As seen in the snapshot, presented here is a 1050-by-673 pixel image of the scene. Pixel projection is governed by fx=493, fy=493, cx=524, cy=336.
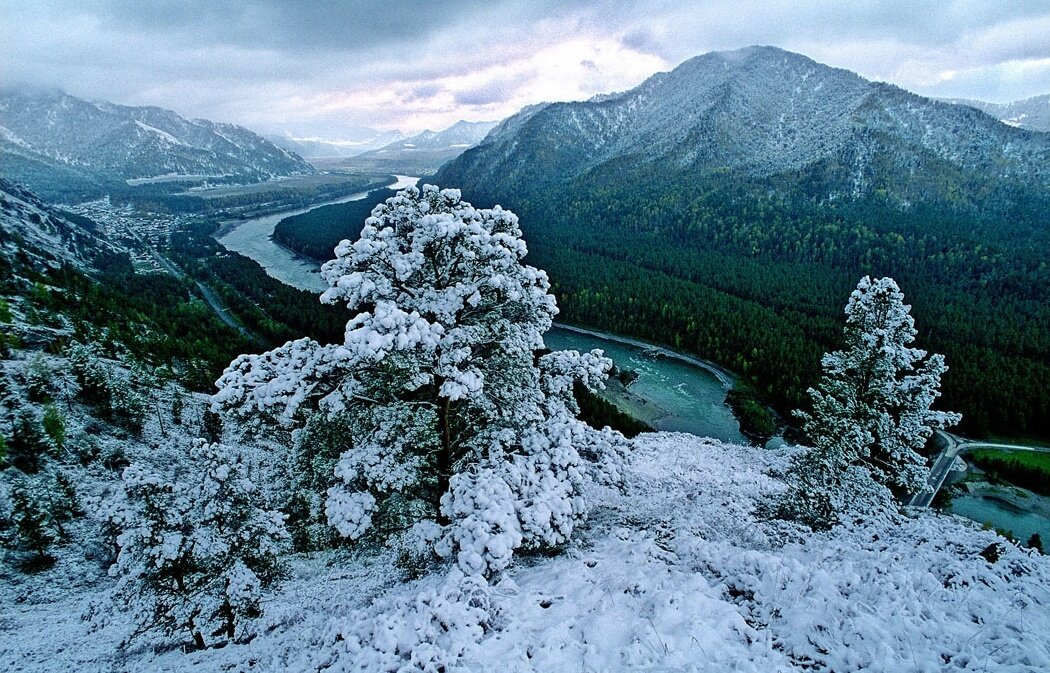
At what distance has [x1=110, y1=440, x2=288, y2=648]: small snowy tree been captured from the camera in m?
13.5

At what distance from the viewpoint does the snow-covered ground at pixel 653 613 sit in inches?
387

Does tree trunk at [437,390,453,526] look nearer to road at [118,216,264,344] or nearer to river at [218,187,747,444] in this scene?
river at [218,187,747,444]

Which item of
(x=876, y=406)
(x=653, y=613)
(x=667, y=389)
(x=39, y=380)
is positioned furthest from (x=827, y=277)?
(x=39, y=380)

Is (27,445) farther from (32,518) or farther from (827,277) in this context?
(827,277)

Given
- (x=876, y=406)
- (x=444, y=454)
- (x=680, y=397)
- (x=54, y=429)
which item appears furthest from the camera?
(x=680, y=397)

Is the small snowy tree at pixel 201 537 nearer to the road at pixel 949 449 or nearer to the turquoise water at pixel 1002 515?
the turquoise water at pixel 1002 515

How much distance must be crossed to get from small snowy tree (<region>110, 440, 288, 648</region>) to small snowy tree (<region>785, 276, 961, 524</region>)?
2186cm

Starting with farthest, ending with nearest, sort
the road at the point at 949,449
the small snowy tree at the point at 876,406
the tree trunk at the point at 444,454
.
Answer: the road at the point at 949,449 < the small snowy tree at the point at 876,406 < the tree trunk at the point at 444,454

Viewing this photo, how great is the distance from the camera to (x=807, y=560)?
14.4m

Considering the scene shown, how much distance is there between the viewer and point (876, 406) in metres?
24.5

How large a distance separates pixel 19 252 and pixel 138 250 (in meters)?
118

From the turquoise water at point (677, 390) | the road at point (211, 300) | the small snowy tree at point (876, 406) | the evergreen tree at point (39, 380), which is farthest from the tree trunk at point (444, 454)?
Result: the road at point (211, 300)

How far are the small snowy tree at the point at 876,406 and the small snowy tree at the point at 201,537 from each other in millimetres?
21855

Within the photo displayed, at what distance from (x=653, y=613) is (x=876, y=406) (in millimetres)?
19836
